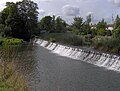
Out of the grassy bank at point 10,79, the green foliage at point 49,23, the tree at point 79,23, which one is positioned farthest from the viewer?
the green foliage at point 49,23

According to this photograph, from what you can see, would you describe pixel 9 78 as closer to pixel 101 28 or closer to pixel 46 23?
pixel 101 28

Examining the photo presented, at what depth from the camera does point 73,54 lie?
3203 centimetres

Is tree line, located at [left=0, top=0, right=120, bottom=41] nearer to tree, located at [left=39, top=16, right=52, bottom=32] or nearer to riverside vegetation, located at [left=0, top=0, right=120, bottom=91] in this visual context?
riverside vegetation, located at [left=0, top=0, right=120, bottom=91]

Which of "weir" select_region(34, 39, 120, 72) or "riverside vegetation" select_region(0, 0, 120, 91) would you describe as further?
"riverside vegetation" select_region(0, 0, 120, 91)

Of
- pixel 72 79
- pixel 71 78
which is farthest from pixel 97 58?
pixel 72 79

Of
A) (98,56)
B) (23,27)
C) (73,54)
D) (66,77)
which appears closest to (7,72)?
(66,77)

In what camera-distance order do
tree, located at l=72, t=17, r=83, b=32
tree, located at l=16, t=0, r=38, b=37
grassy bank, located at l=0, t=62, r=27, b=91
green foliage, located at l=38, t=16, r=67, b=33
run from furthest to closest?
green foliage, located at l=38, t=16, r=67, b=33 → tree, located at l=72, t=17, r=83, b=32 → tree, located at l=16, t=0, r=38, b=37 → grassy bank, located at l=0, t=62, r=27, b=91

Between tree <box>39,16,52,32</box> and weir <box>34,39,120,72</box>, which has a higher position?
tree <box>39,16,52,32</box>

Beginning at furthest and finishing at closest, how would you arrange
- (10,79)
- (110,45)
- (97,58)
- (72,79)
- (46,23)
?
(46,23), (110,45), (97,58), (72,79), (10,79)

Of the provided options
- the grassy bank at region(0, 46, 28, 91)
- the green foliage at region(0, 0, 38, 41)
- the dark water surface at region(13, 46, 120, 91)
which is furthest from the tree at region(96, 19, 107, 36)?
the grassy bank at region(0, 46, 28, 91)

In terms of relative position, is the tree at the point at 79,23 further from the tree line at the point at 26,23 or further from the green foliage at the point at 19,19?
the green foliage at the point at 19,19

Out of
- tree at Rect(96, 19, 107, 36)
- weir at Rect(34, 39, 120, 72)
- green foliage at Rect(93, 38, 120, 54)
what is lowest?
weir at Rect(34, 39, 120, 72)

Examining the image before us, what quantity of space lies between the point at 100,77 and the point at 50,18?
74323 mm

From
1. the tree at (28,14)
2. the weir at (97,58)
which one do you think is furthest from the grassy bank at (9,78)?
the tree at (28,14)
